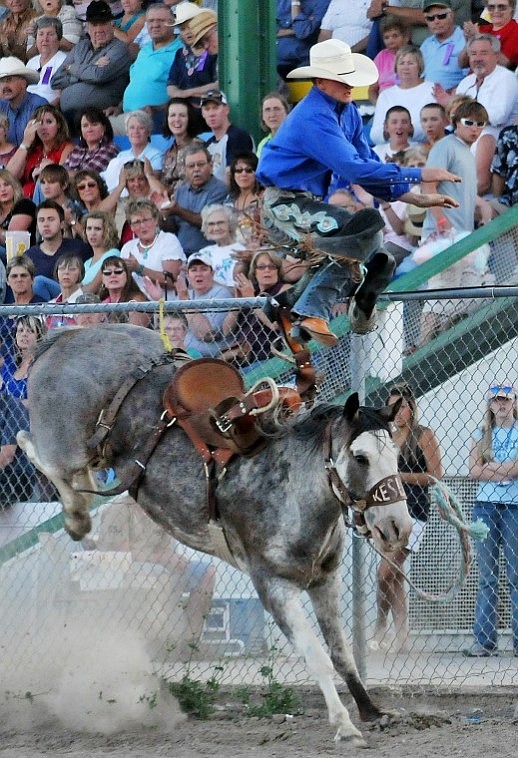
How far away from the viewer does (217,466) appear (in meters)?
6.41

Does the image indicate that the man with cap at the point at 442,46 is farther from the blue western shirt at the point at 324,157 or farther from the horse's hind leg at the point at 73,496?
the horse's hind leg at the point at 73,496

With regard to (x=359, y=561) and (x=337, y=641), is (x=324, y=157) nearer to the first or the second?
(x=359, y=561)

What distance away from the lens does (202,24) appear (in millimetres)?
11578

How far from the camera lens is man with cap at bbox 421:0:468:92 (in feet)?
34.4

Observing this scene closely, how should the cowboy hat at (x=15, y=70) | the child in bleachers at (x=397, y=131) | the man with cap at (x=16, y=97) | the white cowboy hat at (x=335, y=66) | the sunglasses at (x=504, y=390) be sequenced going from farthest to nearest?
1. the cowboy hat at (x=15, y=70)
2. the man with cap at (x=16, y=97)
3. the child in bleachers at (x=397, y=131)
4. the sunglasses at (x=504, y=390)
5. the white cowboy hat at (x=335, y=66)

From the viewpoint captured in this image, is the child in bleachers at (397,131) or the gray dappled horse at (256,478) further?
the child in bleachers at (397,131)

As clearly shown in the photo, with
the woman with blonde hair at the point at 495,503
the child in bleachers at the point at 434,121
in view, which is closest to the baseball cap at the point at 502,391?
the woman with blonde hair at the point at 495,503

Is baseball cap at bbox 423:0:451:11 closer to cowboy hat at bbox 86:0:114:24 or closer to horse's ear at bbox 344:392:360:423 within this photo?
cowboy hat at bbox 86:0:114:24

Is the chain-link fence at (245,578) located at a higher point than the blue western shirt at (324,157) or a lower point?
lower

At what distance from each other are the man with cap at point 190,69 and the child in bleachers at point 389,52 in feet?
4.92

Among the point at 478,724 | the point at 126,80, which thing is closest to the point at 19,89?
the point at 126,80

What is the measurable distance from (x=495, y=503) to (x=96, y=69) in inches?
262

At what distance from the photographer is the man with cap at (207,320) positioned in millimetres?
8312

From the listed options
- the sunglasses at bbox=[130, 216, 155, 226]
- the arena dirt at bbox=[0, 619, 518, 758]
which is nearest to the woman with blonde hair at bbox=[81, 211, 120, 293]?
the sunglasses at bbox=[130, 216, 155, 226]
